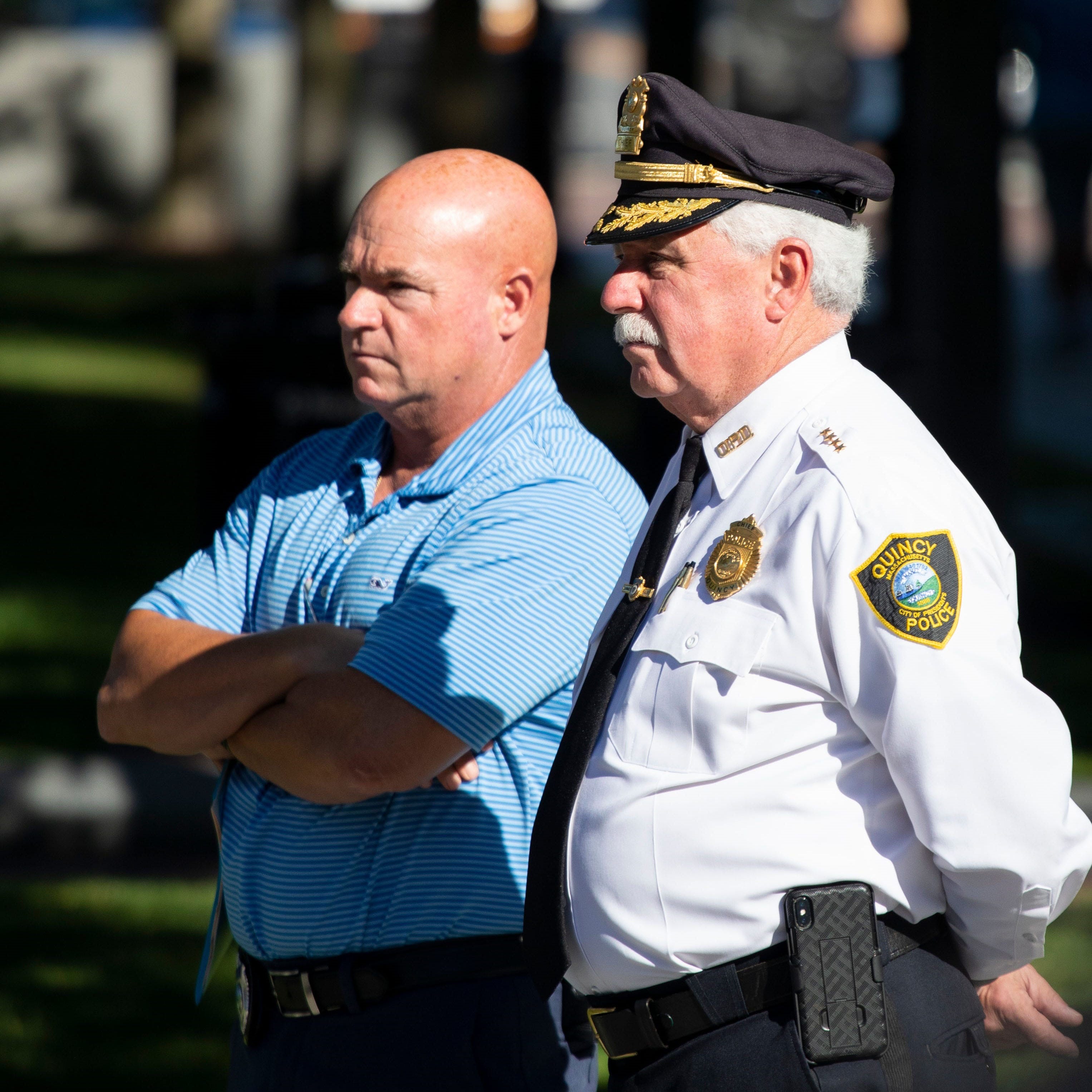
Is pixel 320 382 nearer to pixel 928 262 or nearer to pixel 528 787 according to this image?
pixel 928 262

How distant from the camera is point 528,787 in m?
2.67

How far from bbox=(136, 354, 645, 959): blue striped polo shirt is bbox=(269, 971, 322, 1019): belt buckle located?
0.04 m

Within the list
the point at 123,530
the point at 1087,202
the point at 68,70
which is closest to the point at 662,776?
the point at 123,530

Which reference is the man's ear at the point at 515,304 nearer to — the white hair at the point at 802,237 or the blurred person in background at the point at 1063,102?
the white hair at the point at 802,237

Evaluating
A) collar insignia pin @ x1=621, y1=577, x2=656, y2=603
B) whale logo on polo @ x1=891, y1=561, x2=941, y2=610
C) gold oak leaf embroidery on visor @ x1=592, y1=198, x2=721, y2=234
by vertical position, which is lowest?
collar insignia pin @ x1=621, y1=577, x2=656, y2=603

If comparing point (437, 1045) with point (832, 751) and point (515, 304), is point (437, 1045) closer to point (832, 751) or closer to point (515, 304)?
point (832, 751)

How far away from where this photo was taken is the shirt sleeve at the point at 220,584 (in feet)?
9.55

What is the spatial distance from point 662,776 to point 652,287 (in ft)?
2.42

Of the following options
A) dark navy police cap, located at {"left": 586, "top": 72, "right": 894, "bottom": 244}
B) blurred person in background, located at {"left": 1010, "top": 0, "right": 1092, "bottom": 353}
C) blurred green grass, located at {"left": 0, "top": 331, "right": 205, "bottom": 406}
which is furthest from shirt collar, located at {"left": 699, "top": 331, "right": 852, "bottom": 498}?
blurred green grass, located at {"left": 0, "top": 331, "right": 205, "bottom": 406}

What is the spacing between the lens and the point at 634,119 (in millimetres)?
2477

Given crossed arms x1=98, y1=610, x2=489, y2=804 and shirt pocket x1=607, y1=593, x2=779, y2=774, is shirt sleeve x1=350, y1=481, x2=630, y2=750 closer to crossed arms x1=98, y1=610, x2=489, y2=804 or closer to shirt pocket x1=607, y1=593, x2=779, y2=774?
crossed arms x1=98, y1=610, x2=489, y2=804

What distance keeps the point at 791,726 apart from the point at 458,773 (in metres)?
0.69

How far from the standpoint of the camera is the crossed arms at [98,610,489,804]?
251 cm

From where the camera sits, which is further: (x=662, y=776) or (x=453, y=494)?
(x=453, y=494)
